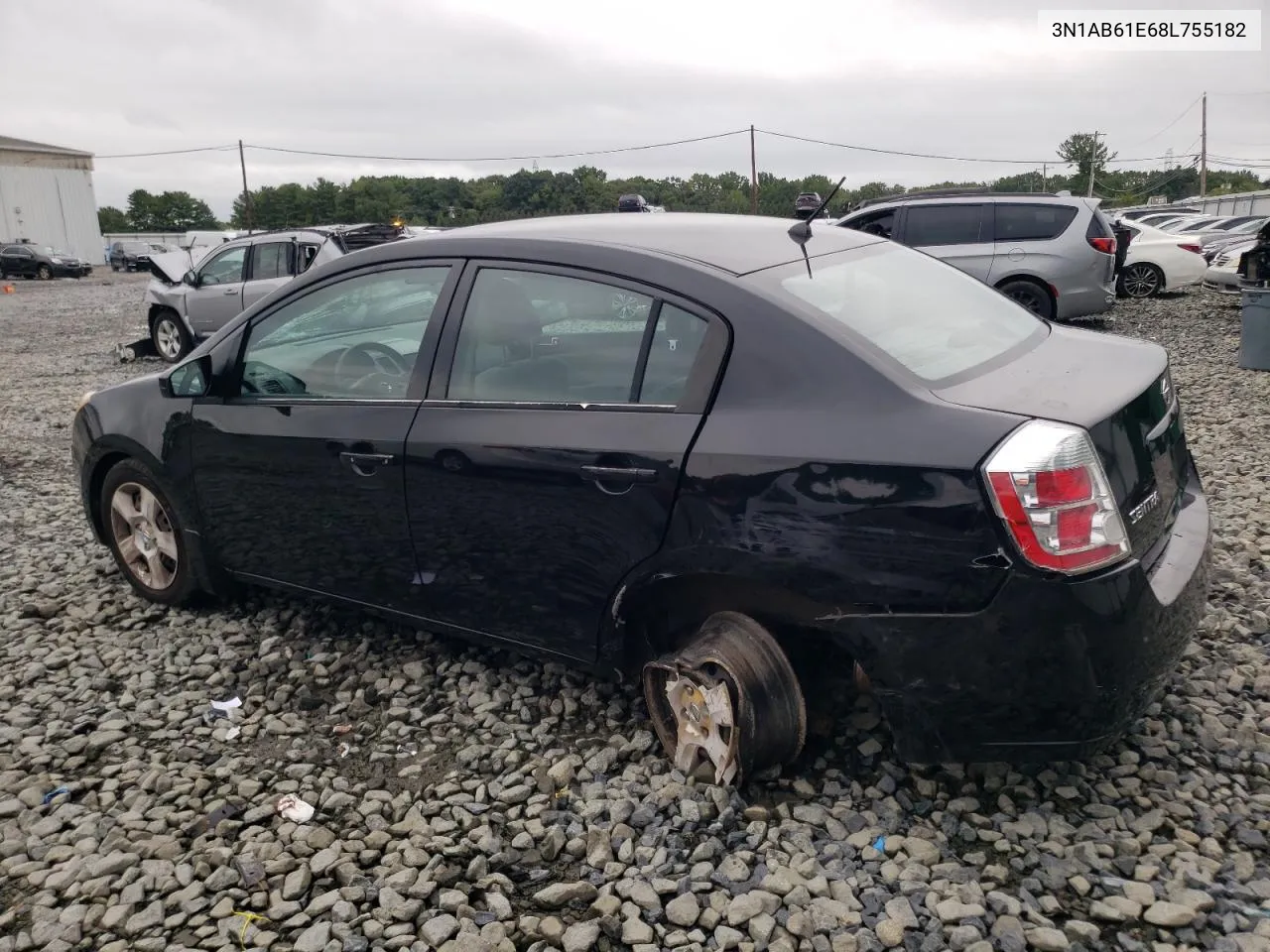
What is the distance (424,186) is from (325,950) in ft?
217

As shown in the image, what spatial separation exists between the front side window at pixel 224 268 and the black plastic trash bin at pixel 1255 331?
38.0ft

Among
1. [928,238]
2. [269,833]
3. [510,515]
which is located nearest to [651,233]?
[510,515]

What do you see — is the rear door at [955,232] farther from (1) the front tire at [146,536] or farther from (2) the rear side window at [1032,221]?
(1) the front tire at [146,536]

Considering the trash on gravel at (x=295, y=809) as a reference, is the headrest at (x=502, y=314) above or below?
above

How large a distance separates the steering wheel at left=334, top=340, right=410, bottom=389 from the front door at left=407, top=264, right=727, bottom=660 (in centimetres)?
23

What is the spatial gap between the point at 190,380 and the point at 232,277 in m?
10.0

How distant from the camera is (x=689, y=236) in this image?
3.18 meters

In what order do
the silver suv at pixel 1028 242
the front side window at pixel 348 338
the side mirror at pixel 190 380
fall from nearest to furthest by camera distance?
the front side window at pixel 348 338 → the side mirror at pixel 190 380 → the silver suv at pixel 1028 242

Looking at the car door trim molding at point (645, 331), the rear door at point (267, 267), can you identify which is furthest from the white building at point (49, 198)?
the car door trim molding at point (645, 331)

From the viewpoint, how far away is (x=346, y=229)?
12281mm

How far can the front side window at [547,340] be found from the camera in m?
2.94

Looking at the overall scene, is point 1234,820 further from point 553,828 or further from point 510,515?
point 510,515

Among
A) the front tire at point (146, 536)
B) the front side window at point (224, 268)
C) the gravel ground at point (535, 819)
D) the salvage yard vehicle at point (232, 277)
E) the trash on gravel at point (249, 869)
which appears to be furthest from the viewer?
the front side window at point (224, 268)

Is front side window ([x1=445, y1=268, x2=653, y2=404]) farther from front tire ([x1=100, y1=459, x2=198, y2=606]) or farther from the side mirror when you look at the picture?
front tire ([x1=100, y1=459, x2=198, y2=606])
